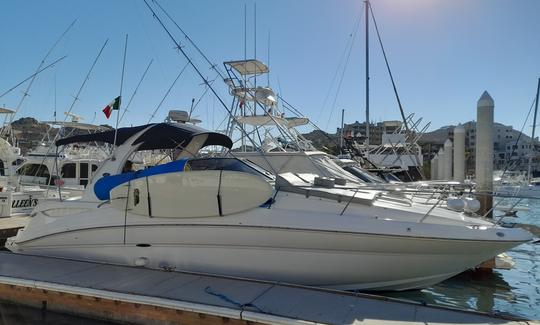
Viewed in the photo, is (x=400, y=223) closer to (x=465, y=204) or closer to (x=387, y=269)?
(x=387, y=269)

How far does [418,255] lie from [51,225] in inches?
212

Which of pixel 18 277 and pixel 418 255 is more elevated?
pixel 418 255

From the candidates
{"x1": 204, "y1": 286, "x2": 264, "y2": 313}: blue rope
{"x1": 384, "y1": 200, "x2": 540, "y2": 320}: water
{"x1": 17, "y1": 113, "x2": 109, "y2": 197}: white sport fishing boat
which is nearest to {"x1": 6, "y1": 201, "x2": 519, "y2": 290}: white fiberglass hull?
{"x1": 384, "y1": 200, "x2": 540, "y2": 320}: water

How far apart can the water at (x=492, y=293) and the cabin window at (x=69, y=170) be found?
14708 millimetres

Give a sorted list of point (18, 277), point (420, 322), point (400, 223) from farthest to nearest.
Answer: point (18, 277)
point (400, 223)
point (420, 322)

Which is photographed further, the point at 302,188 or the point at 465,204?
the point at 465,204

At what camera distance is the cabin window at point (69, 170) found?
17.5 metres

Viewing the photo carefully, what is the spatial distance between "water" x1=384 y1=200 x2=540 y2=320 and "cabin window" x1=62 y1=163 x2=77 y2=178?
14708 millimetres

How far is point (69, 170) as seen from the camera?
Result: 17.6 m

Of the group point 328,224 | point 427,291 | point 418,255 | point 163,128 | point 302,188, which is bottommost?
point 427,291

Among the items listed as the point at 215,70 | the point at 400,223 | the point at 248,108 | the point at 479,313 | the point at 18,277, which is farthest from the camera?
the point at 248,108

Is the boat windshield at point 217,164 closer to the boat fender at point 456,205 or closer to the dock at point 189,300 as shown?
the dock at point 189,300

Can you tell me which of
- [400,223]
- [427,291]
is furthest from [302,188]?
[427,291]

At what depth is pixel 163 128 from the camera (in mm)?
7086
